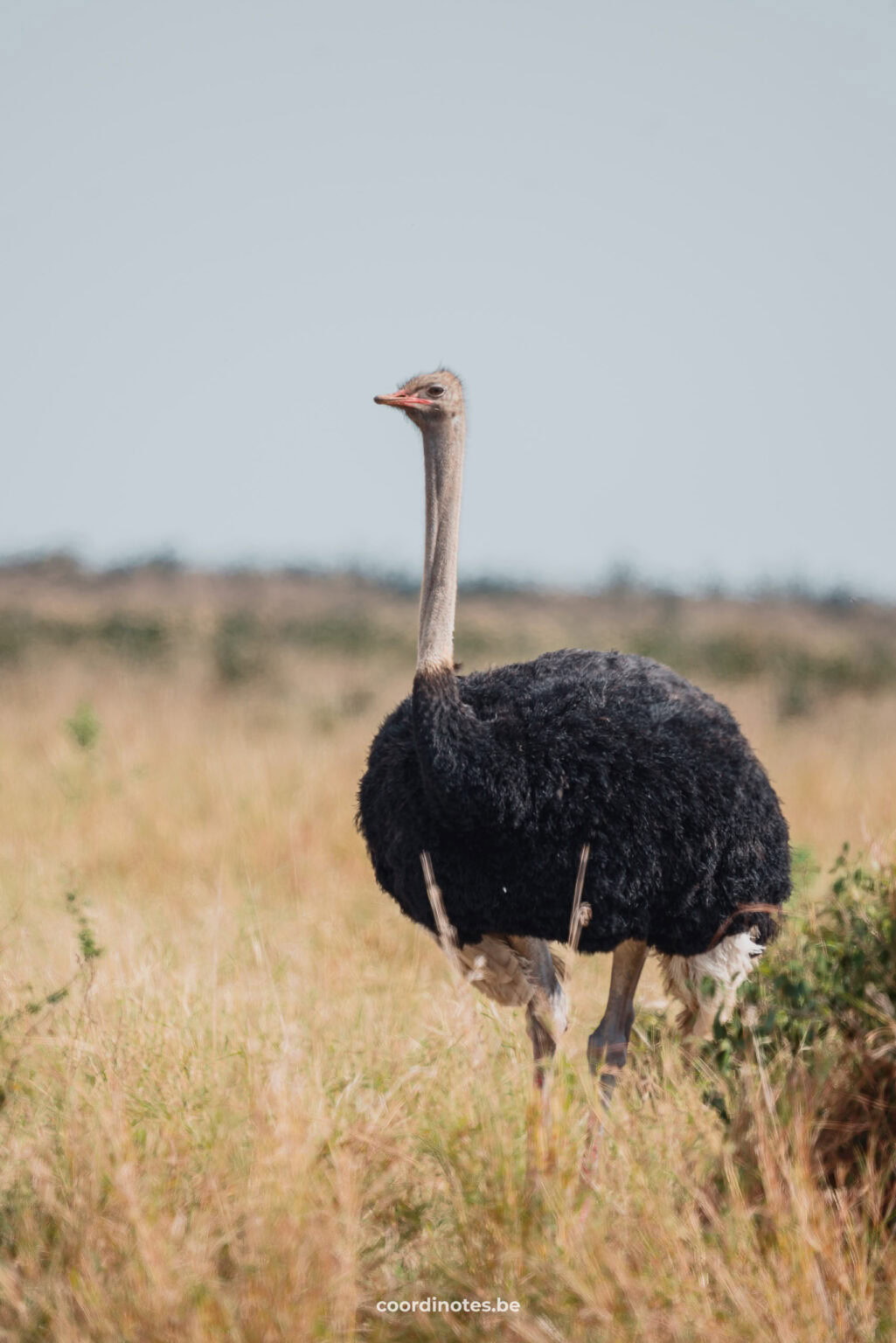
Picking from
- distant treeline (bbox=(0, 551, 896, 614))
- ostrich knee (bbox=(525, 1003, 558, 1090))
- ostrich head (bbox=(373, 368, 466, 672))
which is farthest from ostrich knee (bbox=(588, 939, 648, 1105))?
distant treeline (bbox=(0, 551, 896, 614))

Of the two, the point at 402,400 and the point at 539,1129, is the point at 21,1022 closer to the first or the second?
the point at 539,1129

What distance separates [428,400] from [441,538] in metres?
0.40

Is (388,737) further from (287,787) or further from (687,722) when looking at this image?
(287,787)

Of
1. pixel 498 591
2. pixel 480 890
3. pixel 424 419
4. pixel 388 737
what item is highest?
pixel 424 419

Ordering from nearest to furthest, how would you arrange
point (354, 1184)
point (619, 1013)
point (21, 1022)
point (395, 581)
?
1. point (354, 1184)
2. point (21, 1022)
3. point (619, 1013)
4. point (395, 581)

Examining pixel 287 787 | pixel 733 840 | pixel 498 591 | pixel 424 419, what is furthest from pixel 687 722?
pixel 498 591

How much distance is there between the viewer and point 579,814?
406 centimetres

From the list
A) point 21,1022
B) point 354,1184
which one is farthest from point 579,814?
point 21,1022

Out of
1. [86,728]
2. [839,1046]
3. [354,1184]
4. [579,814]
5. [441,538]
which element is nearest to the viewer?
[354,1184]

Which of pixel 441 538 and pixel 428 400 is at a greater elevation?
pixel 428 400

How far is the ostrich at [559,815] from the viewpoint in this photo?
4078 millimetres

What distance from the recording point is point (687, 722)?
4.37m

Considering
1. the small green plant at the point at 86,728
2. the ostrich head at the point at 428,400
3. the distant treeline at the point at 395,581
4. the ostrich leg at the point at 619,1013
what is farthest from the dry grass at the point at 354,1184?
the distant treeline at the point at 395,581

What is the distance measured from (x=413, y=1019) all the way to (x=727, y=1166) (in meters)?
2.18
